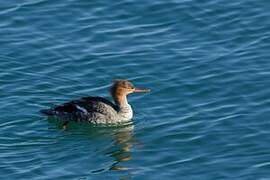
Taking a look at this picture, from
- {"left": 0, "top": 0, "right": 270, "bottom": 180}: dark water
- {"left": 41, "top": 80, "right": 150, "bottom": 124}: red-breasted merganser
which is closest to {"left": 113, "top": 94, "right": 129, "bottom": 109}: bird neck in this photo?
{"left": 41, "top": 80, "right": 150, "bottom": 124}: red-breasted merganser

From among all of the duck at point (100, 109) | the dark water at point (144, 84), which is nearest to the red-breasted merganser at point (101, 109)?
the duck at point (100, 109)

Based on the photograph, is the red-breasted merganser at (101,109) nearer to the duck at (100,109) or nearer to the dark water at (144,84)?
the duck at (100,109)

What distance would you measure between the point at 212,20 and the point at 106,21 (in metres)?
2.96

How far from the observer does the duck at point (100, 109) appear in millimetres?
28703

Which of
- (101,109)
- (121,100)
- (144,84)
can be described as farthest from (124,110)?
(144,84)

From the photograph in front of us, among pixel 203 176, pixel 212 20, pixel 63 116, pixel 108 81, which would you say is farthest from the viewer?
pixel 212 20

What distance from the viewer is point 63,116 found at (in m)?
28.7

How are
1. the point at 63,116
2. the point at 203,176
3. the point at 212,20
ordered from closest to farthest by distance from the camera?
A: the point at 203,176 → the point at 63,116 → the point at 212,20

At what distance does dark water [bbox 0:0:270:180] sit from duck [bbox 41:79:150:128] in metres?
0.29

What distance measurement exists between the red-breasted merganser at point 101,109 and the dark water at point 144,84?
0.96 feet

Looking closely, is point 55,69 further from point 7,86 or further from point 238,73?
point 238,73

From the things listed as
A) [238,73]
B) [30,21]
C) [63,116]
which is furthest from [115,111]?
[30,21]

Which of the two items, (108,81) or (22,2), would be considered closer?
(108,81)

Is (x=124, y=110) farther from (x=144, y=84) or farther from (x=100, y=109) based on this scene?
(x=144, y=84)
